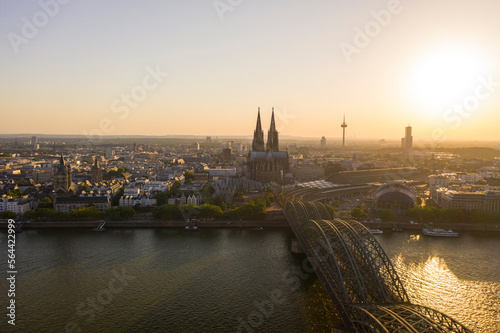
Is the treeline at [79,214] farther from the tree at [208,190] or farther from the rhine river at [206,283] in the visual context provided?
the tree at [208,190]

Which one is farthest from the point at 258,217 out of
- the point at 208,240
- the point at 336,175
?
the point at 336,175

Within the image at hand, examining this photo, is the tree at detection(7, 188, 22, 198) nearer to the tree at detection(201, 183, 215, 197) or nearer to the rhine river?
the rhine river

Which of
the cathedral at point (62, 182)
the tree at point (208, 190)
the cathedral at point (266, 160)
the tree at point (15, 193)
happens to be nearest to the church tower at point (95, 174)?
the tree at point (15, 193)

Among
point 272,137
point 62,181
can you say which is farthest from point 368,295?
point 272,137

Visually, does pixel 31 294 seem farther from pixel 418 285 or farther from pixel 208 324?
pixel 418 285

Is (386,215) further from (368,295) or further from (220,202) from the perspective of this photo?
(368,295)
